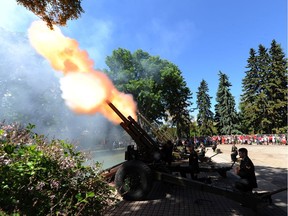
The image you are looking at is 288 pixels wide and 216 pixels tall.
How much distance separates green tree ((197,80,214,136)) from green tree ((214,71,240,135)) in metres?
4.44

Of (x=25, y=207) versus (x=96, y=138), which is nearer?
(x=25, y=207)

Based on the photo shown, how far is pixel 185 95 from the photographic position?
125ft

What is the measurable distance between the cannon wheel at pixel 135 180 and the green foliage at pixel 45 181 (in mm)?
3391

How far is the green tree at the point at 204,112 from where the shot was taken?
6738cm

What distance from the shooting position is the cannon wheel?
7.05 meters

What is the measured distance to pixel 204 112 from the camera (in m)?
68.9

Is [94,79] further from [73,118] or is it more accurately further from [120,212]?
[73,118]

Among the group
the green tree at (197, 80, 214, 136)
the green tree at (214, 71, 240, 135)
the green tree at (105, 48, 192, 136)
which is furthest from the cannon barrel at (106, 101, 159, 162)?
the green tree at (197, 80, 214, 136)

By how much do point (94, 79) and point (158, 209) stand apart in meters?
5.12

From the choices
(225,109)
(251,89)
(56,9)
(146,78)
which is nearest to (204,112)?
(225,109)

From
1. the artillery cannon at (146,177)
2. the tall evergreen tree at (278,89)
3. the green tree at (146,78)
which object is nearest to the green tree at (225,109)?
the tall evergreen tree at (278,89)

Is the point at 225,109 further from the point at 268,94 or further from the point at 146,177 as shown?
the point at 146,177

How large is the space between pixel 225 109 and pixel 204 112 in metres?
10.6

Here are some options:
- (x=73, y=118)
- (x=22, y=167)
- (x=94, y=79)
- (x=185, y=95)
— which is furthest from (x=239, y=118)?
(x=22, y=167)
